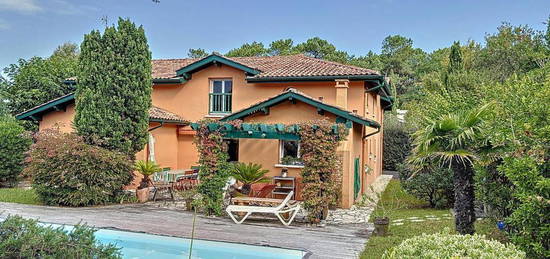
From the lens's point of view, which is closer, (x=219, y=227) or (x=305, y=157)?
(x=219, y=227)

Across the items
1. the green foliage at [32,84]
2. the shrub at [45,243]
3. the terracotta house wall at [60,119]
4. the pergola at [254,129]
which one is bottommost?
the shrub at [45,243]

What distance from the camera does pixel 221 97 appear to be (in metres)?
21.2

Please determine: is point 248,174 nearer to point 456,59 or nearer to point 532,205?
point 532,205

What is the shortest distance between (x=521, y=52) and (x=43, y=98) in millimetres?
32828

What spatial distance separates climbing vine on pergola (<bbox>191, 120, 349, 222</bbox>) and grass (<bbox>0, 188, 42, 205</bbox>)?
6808mm

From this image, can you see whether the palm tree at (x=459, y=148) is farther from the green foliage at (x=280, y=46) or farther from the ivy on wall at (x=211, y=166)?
the green foliage at (x=280, y=46)

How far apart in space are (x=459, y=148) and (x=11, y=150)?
19.5m

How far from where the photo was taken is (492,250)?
4.87 metres

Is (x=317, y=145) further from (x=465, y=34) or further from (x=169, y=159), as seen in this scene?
(x=465, y=34)

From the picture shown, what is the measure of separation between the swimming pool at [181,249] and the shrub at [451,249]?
409 cm

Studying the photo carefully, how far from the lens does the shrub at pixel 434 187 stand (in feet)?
49.1

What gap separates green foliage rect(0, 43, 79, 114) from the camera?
25692 mm

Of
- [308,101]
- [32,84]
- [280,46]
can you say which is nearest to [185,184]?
[308,101]

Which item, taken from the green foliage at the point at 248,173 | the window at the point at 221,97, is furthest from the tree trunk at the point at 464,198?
the window at the point at 221,97
